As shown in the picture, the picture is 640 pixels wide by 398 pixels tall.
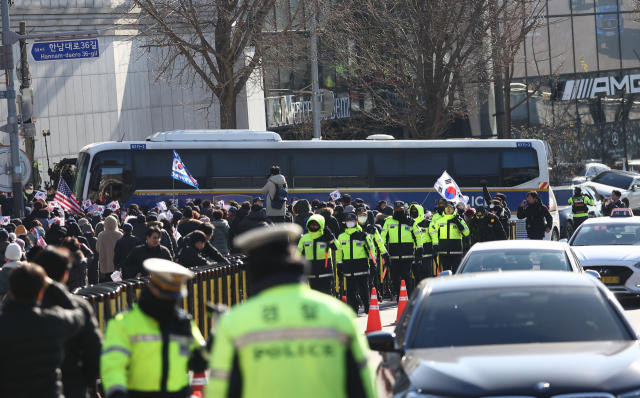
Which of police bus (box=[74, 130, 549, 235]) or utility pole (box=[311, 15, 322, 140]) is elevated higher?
utility pole (box=[311, 15, 322, 140])

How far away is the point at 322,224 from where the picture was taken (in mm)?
12852

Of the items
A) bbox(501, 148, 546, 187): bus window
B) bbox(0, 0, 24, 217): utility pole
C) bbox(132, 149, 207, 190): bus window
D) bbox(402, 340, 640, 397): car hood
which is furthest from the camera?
bbox(501, 148, 546, 187): bus window

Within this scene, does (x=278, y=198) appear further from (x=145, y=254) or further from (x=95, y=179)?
(x=145, y=254)

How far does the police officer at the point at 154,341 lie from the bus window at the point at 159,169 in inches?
851

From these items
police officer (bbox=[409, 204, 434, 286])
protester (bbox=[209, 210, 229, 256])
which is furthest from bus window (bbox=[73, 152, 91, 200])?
police officer (bbox=[409, 204, 434, 286])

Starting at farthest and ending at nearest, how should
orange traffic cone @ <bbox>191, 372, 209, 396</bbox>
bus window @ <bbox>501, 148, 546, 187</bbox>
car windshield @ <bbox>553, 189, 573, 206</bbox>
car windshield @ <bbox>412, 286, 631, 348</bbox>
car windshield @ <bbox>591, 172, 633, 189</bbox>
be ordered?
1. car windshield @ <bbox>591, 172, 633, 189</bbox>
2. car windshield @ <bbox>553, 189, 573, 206</bbox>
3. bus window @ <bbox>501, 148, 546, 187</bbox>
4. orange traffic cone @ <bbox>191, 372, 209, 396</bbox>
5. car windshield @ <bbox>412, 286, 631, 348</bbox>

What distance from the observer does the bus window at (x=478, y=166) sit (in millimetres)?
26562

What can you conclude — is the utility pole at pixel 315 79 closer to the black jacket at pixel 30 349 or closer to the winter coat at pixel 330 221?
the winter coat at pixel 330 221

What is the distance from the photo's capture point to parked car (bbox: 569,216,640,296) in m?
14.1

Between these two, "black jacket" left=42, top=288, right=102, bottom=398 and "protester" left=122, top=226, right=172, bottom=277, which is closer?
"black jacket" left=42, top=288, right=102, bottom=398

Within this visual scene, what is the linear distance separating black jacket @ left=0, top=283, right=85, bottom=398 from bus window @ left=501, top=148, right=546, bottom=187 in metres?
22.7

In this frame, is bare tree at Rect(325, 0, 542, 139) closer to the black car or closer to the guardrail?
the guardrail

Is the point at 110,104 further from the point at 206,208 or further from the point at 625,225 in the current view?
the point at 625,225

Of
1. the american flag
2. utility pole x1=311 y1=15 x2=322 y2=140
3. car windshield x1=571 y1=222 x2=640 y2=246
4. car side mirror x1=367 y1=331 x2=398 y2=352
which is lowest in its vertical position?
car windshield x1=571 y1=222 x2=640 y2=246
